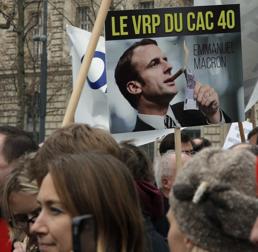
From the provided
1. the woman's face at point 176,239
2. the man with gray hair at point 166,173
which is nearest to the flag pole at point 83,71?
the man with gray hair at point 166,173

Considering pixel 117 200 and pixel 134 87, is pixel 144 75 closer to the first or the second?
pixel 134 87

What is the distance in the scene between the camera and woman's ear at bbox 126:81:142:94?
477cm

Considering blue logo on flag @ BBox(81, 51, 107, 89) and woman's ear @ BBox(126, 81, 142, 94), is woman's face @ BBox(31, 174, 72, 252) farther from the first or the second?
blue logo on flag @ BBox(81, 51, 107, 89)

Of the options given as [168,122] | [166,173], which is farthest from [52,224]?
[168,122]

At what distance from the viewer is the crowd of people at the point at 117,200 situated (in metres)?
2.11

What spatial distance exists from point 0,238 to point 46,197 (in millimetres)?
1002

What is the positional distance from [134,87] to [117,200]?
2.45 metres

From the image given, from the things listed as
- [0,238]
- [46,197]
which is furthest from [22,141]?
[46,197]

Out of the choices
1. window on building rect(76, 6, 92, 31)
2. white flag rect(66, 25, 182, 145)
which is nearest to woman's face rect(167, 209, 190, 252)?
white flag rect(66, 25, 182, 145)

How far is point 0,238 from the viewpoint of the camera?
132 inches

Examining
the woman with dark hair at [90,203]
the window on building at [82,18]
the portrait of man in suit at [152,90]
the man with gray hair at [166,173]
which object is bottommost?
the man with gray hair at [166,173]

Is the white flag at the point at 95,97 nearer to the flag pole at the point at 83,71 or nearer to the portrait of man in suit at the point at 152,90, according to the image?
the portrait of man in suit at the point at 152,90

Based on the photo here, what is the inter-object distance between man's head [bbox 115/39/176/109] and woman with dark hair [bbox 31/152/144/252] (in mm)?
2265

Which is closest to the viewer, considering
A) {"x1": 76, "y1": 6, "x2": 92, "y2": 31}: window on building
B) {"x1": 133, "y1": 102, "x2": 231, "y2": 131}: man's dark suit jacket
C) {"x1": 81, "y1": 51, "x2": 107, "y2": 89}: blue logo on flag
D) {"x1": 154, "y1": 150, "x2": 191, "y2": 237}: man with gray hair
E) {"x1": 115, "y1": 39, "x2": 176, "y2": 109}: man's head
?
{"x1": 154, "y1": 150, "x2": 191, "y2": 237}: man with gray hair
